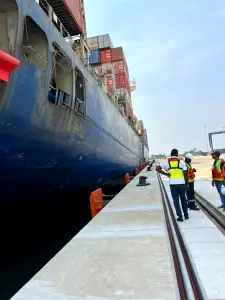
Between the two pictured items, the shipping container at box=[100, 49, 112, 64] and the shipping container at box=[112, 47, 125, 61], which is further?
the shipping container at box=[112, 47, 125, 61]

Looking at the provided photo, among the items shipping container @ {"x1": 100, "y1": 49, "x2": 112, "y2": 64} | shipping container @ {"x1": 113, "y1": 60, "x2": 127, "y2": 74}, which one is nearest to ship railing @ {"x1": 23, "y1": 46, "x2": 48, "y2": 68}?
shipping container @ {"x1": 100, "y1": 49, "x2": 112, "y2": 64}

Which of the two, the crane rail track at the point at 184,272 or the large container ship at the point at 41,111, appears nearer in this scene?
the crane rail track at the point at 184,272

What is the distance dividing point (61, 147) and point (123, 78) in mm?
21480

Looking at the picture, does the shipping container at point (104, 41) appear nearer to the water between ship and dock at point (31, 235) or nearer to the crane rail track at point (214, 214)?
the water between ship and dock at point (31, 235)

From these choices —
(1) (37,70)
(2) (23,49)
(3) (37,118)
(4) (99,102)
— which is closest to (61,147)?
(3) (37,118)

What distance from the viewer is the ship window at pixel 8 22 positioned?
196 inches

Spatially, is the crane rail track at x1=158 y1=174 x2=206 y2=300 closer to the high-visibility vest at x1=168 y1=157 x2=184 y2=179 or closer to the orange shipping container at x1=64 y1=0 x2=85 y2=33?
the high-visibility vest at x1=168 y1=157 x2=184 y2=179

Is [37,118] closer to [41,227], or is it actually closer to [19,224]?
[19,224]

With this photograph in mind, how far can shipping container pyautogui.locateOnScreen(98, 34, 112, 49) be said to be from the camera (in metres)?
24.9

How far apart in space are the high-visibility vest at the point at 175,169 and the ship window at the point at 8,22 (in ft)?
13.3

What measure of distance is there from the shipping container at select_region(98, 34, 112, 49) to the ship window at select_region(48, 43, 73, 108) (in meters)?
18.6

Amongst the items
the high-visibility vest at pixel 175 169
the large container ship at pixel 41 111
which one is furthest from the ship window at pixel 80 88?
the high-visibility vest at pixel 175 169

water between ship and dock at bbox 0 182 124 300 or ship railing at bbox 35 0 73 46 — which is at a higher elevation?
ship railing at bbox 35 0 73 46

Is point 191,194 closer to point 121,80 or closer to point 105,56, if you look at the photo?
point 105,56
